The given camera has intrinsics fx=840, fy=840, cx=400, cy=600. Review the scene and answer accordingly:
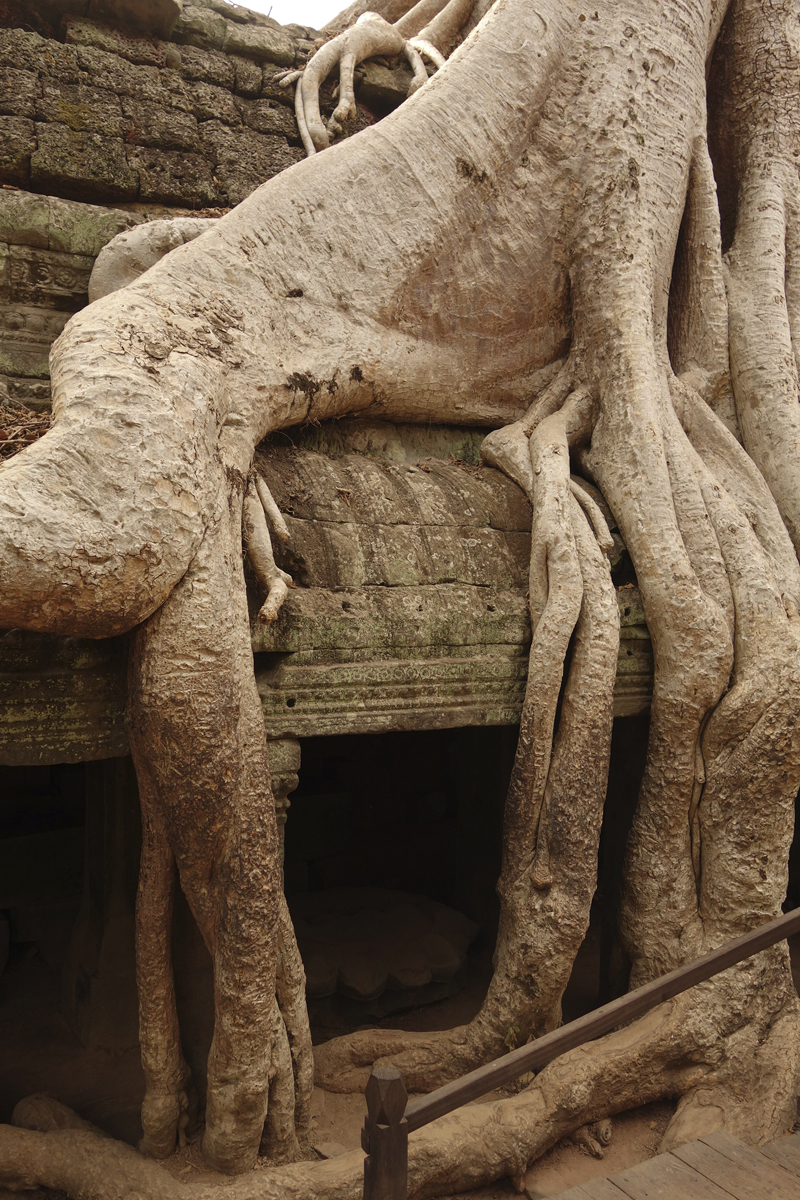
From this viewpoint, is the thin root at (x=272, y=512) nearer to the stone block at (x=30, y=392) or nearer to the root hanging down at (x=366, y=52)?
the stone block at (x=30, y=392)

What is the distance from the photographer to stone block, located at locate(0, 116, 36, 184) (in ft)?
11.3

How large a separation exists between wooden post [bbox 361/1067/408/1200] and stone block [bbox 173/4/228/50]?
4.50 metres

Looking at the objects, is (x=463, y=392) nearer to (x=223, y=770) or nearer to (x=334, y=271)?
(x=334, y=271)

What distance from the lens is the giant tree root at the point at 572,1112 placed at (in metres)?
2.36

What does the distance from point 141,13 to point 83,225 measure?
1.30m

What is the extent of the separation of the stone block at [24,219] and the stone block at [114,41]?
98 centimetres

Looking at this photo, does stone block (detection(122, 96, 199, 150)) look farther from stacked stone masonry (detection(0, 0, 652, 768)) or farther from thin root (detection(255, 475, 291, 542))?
thin root (detection(255, 475, 291, 542))

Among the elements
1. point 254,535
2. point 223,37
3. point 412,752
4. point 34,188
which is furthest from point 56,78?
point 412,752

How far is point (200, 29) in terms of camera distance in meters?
4.09

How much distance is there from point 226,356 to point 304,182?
0.92 metres

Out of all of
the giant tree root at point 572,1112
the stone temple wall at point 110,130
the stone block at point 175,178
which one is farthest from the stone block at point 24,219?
the giant tree root at point 572,1112

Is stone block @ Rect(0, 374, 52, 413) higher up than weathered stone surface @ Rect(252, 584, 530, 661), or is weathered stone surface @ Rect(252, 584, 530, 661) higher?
stone block @ Rect(0, 374, 52, 413)

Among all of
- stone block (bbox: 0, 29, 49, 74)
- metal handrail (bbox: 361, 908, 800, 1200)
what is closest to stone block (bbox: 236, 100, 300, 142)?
stone block (bbox: 0, 29, 49, 74)

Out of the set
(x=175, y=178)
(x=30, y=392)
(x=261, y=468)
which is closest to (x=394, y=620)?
(x=261, y=468)
